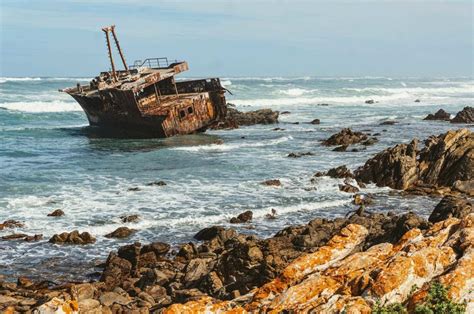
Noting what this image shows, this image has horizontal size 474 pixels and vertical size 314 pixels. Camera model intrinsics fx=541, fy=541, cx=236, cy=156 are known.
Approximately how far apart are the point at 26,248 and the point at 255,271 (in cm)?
737

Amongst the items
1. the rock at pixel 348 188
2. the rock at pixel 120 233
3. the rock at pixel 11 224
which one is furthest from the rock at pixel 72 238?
the rock at pixel 348 188

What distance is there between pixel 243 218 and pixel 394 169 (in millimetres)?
7834

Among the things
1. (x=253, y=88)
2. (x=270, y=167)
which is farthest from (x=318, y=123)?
(x=253, y=88)

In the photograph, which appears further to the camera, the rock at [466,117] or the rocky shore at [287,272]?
the rock at [466,117]

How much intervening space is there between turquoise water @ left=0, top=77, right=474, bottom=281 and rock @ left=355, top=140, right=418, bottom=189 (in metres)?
0.81

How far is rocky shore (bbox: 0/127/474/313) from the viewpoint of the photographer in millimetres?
7496

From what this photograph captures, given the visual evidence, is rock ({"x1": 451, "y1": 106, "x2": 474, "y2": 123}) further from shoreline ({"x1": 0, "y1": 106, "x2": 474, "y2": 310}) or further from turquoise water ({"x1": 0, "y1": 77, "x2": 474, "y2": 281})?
shoreline ({"x1": 0, "y1": 106, "x2": 474, "y2": 310})

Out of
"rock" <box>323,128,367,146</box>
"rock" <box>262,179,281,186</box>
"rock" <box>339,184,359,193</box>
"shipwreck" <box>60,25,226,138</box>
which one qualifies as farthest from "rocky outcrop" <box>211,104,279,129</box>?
"rock" <box>339,184,359,193</box>

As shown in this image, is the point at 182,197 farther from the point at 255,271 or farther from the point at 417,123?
the point at 417,123

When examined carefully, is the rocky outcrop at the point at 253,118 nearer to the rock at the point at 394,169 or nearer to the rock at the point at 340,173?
the rock at the point at 340,173

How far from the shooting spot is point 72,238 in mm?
15398

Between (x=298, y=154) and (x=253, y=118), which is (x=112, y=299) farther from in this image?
(x=253, y=118)

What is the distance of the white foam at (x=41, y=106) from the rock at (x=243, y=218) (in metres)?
48.0

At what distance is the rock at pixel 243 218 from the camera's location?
1717cm
